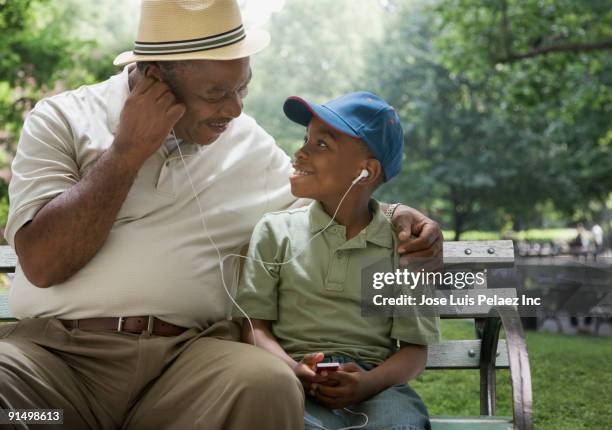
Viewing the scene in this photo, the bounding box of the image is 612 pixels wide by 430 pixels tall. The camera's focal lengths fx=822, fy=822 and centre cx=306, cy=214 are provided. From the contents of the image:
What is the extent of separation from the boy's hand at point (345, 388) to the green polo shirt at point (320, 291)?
0.51 feet

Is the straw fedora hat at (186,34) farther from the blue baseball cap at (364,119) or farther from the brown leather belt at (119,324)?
the brown leather belt at (119,324)

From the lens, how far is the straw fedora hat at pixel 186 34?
108 inches

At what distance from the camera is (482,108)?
28.6m

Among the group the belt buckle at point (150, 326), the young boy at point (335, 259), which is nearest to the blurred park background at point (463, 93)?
the young boy at point (335, 259)

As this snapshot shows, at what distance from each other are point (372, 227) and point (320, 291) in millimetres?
302

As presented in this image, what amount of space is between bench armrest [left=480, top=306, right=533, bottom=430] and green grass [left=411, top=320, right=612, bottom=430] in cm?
105

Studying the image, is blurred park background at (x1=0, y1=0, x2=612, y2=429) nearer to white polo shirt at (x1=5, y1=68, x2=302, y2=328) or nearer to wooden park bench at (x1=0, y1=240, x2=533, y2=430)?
wooden park bench at (x1=0, y1=240, x2=533, y2=430)

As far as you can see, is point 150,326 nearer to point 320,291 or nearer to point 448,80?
point 320,291

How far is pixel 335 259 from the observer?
9.54 ft

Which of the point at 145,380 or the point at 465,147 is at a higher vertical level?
the point at 145,380

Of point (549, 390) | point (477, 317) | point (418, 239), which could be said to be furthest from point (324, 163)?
point (549, 390)

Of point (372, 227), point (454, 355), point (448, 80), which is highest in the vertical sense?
point (372, 227)

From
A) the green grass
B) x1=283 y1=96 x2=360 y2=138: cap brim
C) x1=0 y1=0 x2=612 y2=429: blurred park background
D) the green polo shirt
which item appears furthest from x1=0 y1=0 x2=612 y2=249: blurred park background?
the green polo shirt

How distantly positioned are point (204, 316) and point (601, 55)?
535 inches
